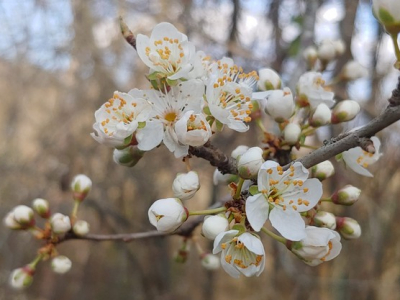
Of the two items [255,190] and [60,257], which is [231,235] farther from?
[60,257]

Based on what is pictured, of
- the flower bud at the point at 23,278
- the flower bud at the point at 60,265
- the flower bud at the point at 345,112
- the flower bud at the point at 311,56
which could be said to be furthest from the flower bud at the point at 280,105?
the flower bud at the point at 23,278

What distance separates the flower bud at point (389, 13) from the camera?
2.74ft

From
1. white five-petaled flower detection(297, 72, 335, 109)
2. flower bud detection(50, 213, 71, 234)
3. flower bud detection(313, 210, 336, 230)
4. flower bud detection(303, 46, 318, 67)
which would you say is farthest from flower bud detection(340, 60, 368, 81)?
flower bud detection(50, 213, 71, 234)

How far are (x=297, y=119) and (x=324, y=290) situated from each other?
3.62 m

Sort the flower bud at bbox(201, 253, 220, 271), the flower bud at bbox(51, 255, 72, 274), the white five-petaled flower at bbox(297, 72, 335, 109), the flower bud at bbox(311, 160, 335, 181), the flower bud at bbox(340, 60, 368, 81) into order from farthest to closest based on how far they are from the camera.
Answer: the flower bud at bbox(340, 60, 368, 81), the flower bud at bbox(201, 253, 220, 271), the flower bud at bbox(51, 255, 72, 274), the white five-petaled flower at bbox(297, 72, 335, 109), the flower bud at bbox(311, 160, 335, 181)

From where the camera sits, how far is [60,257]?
1446 millimetres

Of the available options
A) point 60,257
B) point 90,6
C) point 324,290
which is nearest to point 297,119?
point 60,257

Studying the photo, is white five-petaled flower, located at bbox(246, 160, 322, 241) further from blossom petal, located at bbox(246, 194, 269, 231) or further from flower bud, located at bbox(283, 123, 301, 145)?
flower bud, located at bbox(283, 123, 301, 145)

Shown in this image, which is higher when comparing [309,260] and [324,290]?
[309,260]

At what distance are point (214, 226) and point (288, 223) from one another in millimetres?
167

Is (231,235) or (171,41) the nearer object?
(231,235)

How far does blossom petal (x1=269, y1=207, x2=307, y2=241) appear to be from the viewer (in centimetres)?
95

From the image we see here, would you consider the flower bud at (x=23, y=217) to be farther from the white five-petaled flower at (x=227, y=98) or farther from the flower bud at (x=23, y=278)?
the white five-petaled flower at (x=227, y=98)

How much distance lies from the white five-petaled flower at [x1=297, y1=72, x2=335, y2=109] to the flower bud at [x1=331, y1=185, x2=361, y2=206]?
0.87 feet
